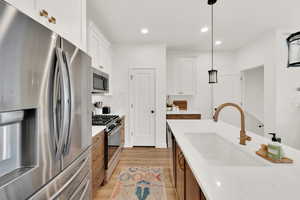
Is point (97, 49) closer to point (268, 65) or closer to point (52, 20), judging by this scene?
point (52, 20)

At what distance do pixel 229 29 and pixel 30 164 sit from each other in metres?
3.88

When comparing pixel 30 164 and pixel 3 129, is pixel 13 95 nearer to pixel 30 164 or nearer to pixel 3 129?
pixel 3 129

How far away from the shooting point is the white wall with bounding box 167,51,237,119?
4.79 metres

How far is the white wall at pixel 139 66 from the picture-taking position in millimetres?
4090

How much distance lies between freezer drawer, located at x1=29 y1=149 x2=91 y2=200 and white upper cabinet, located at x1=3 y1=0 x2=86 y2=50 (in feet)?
3.02

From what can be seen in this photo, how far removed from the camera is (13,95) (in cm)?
58

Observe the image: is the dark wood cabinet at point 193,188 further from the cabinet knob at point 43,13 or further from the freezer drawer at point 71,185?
the cabinet knob at point 43,13

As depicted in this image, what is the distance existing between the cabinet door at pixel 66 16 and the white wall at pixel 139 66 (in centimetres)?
268

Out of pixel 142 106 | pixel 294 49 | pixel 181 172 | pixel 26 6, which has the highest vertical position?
pixel 26 6

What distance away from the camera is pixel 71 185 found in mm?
1021

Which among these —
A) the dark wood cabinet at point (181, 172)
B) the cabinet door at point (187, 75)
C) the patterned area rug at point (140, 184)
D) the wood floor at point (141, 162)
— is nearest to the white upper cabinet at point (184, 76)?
the cabinet door at point (187, 75)

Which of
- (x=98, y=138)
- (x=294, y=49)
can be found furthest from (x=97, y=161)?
(x=294, y=49)

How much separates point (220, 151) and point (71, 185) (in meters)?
1.34

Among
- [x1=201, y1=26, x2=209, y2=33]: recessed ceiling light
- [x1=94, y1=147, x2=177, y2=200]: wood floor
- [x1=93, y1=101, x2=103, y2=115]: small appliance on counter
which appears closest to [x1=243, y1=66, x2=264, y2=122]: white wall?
[x1=201, y1=26, x2=209, y2=33]: recessed ceiling light
